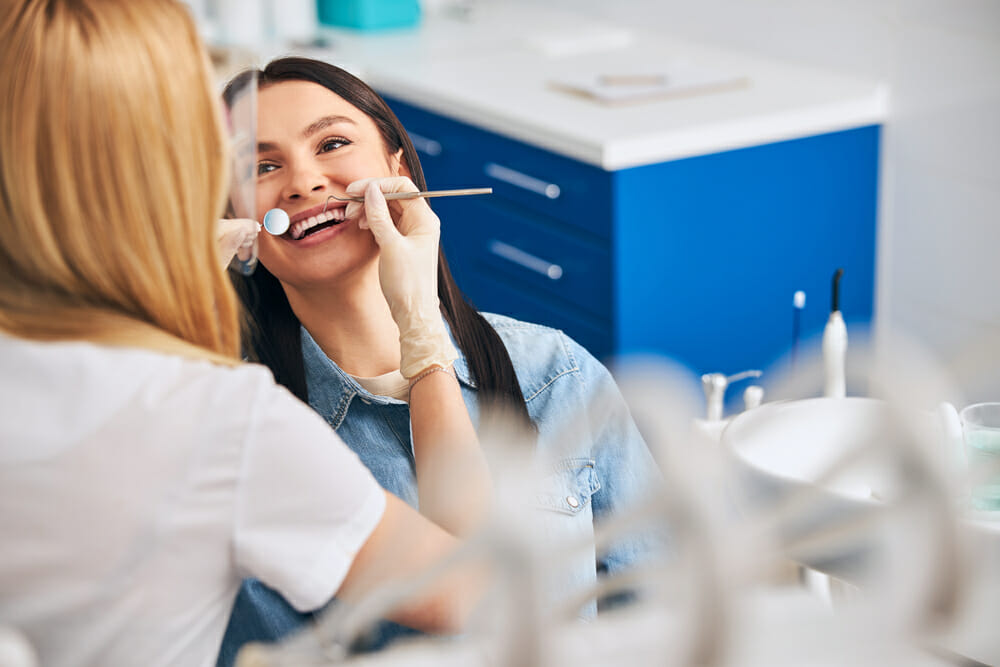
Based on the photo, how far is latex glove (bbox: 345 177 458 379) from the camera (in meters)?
1.14

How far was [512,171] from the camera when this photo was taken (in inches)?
95.7

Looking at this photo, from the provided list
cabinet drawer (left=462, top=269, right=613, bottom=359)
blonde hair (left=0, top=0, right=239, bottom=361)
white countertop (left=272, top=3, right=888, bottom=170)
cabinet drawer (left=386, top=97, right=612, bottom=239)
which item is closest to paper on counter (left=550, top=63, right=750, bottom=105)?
white countertop (left=272, top=3, right=888, bottom=170)

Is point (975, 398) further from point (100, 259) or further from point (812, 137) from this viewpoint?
point (100, 259)

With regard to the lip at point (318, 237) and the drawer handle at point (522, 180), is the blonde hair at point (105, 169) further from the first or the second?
the drawer handle at point (522, 180)

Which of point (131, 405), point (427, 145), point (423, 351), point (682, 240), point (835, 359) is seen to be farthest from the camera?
point (427, 145)

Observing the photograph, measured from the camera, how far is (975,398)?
213cm

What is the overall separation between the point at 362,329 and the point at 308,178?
6.8 inches

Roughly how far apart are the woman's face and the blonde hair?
0.39 metres

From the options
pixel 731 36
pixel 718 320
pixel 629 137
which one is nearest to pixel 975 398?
pixel 718 320

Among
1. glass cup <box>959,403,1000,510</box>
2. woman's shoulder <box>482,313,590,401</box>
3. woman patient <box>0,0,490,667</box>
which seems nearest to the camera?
woman patient <box>0,0,490,667</box>

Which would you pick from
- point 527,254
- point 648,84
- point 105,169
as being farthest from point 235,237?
point 648,84

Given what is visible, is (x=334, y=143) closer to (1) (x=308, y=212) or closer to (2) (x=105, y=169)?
(1) (x=308, y=212)

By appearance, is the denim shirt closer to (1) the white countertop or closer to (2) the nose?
(2) the nose

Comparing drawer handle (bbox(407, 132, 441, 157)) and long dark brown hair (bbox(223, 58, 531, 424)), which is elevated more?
long dark brown hair (bbox(223, 58, 531, 424))
